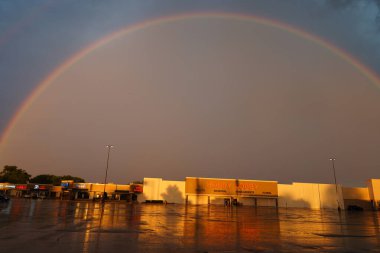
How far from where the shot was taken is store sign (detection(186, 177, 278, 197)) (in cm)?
7344

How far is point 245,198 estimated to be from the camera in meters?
79.0

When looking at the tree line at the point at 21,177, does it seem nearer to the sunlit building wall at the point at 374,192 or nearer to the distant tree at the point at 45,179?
the distant tree at the point at 45,179

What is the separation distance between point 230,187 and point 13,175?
324 ft

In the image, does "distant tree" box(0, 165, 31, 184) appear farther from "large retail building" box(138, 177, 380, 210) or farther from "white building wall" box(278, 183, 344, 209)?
"white building wall" box(278, 183, 344, 209)

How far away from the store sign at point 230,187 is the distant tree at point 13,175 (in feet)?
292

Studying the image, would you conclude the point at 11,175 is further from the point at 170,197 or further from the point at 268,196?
the point at 268,196

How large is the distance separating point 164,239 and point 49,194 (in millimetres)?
95984

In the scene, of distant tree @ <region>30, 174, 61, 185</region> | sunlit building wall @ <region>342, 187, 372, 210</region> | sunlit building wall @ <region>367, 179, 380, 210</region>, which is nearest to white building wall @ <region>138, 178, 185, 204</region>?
sunlit building wall @ <region>342, 187, 372, 210</region>

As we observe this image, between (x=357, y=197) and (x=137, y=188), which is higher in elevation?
(x=137, y=188)

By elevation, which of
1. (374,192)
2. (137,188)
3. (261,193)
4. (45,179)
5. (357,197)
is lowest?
(261,193)

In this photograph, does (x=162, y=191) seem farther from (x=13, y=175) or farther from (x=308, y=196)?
(x=13, y=175)

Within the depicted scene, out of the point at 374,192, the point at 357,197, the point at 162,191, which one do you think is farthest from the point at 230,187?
the point at 374,192

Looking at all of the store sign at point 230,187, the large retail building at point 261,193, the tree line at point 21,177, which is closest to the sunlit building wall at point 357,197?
the large retail building at point 261,193

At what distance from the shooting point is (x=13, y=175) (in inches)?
5039
